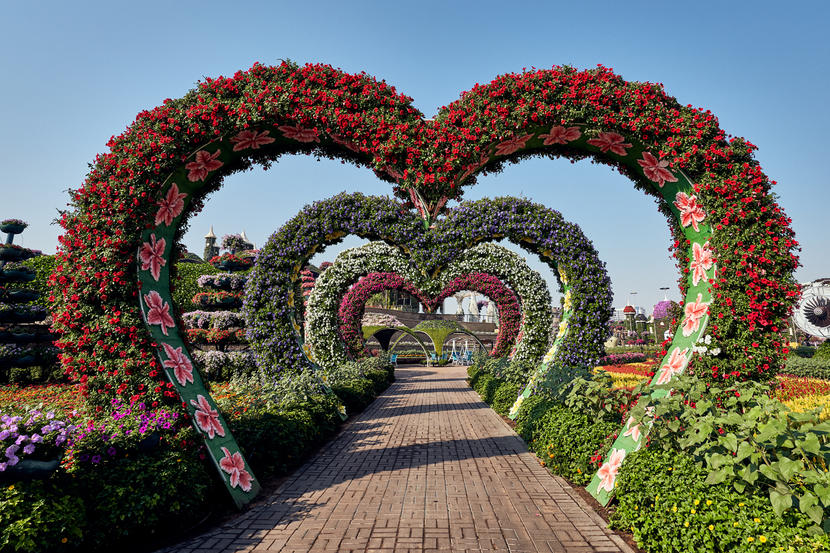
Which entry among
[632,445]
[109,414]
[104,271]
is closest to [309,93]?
[104,271]

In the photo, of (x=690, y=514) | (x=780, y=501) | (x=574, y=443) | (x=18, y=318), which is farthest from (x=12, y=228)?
(x=780, y=501)

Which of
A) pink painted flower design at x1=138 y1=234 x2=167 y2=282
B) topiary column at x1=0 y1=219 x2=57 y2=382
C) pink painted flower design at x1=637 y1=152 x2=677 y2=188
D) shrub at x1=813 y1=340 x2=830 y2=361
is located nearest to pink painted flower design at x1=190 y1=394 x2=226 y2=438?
pink painted flower design at x1=138 y1=234 x2=167 y2=282

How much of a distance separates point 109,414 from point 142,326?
929mm

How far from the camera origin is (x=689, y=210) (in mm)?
4859

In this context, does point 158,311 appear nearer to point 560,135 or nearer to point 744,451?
point 560,135

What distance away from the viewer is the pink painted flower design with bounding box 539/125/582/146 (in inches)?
199

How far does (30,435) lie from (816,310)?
1242 inches

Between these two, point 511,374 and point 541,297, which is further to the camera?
point 541,297

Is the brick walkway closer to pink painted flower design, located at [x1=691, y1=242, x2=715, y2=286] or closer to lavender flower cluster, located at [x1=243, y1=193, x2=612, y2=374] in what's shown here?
lavender flower cluster, located at [x1=243, y1=193, x2=612, y2=374]

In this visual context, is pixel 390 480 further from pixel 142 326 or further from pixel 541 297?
pixel 541 297

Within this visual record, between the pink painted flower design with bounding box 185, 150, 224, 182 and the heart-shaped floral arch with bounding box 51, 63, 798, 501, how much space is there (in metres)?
0.02

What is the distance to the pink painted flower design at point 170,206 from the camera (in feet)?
16.1

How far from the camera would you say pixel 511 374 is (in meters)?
11.6

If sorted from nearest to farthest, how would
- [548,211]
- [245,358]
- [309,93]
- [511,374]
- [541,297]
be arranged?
[309,93] < [548,211] < [511,374] < [541,297] < [245,358]
